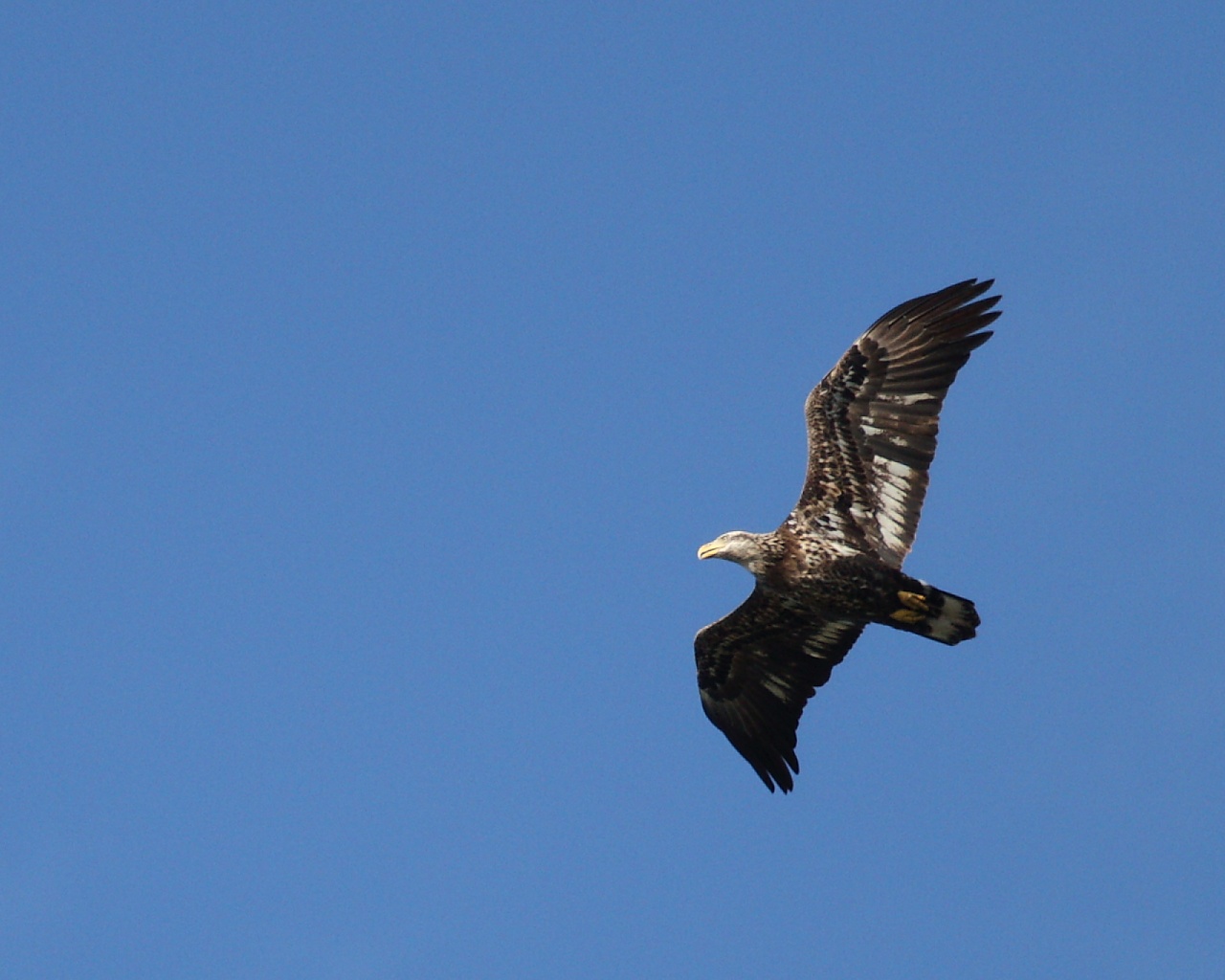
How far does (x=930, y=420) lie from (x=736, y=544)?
2.64 m

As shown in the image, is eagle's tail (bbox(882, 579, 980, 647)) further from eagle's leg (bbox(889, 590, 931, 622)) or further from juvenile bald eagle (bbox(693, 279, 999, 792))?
juvenile bald eagle (bbox(693, 279, 999, 792))

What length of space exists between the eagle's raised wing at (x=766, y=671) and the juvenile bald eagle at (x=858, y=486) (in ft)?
0.09

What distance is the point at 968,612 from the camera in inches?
706

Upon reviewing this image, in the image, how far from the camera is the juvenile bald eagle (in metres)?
19.1

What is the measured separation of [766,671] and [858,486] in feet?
8.86

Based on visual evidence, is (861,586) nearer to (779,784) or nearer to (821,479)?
(821,479)

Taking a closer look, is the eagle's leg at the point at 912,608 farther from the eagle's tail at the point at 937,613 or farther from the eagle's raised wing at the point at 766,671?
the eagle's raised wing at the point at 766,671

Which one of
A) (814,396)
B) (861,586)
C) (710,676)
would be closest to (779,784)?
(710,676)

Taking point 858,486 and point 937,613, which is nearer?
point 937,613

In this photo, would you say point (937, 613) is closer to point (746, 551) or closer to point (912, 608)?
point (912, 608)

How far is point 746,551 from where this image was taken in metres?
19.3

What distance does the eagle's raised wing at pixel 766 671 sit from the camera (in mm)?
20000

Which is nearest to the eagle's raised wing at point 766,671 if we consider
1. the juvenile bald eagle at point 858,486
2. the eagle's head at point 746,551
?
the juvenile bald eagle at point 858,486

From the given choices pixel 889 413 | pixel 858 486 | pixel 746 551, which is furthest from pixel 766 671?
pixel 889 413
